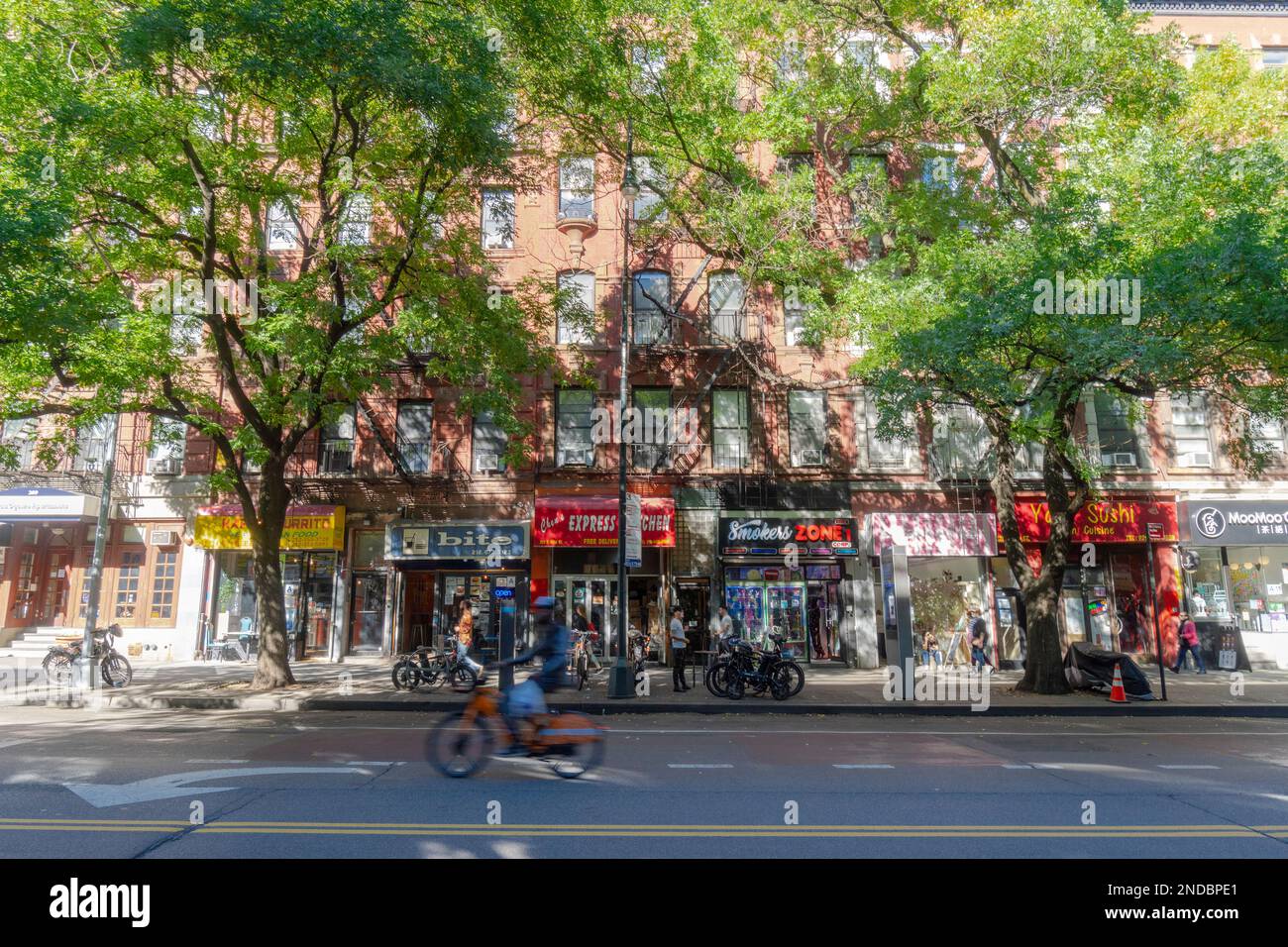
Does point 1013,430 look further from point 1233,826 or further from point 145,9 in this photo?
point 145,9

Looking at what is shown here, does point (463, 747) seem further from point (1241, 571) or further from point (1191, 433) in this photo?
point (1241, 571)

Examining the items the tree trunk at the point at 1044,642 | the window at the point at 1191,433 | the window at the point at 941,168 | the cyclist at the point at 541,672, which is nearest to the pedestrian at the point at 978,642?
the tree trunk at the point at 1044,642

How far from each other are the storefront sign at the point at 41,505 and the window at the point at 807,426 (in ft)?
68.5

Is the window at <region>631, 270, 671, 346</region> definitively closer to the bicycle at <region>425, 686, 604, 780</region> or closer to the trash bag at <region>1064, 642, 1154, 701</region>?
the trash bag at <region>1064, 642, 1154, 701</region>

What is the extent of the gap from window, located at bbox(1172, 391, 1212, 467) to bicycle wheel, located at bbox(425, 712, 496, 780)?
22567 mm

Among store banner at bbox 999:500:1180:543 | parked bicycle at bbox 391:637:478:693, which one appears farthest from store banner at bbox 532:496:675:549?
store banner at bbox 999:500:1180:543

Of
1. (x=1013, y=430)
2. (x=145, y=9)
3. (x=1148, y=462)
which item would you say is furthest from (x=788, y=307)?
(x=145, y=9)

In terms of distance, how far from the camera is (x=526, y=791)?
693 centimetres

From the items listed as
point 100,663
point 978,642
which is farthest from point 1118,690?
point 100,663

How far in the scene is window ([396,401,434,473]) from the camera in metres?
21.5

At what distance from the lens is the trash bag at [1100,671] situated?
14.7 metres

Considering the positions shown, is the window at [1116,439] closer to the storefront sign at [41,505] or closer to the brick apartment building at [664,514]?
the brick apartment building at [664,514]

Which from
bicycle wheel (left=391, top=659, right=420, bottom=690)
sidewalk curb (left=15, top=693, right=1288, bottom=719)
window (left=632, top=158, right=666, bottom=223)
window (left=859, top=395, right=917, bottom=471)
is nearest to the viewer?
sidewalk curb (left=15, top=693, right=1288, bottom=719)

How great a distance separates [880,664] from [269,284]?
59.2 ft
